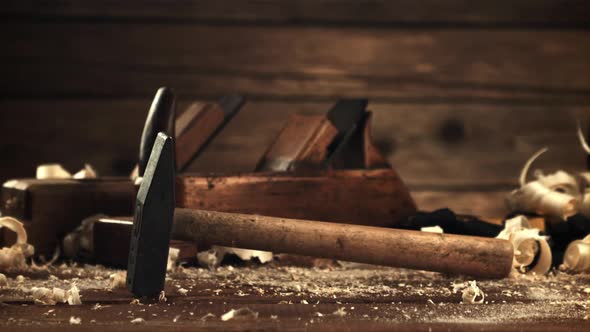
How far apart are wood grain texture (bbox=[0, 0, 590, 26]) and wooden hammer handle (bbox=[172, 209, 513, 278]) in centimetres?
138

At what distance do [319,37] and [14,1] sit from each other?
1.03m

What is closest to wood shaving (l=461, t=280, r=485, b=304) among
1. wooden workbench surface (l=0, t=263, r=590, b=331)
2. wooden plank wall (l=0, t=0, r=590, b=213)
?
wooden workbench surface (l=0, t=263, r=590, b=331)

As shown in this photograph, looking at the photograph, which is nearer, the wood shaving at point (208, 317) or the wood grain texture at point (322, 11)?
the wood shaving at point (208, 317)

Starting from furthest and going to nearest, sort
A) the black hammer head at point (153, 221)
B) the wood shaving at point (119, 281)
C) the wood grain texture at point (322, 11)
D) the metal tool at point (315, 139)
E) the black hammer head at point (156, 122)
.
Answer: the wood grain texture at point (322, 11)
the metal tool at point (315, 139)
the black hammer head at point (156, 122)
the wood shaving at point (119, 281)
the black hammer head at point (153, 221)

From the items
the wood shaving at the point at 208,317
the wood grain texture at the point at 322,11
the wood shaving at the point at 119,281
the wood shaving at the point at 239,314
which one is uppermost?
the wood grain texture at the point at 322,11

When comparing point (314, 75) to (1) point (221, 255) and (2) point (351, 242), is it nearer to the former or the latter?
(1) point (221, 255)

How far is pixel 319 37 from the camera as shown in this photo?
269cm

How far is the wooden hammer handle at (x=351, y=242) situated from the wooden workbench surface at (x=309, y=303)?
0.16 ft

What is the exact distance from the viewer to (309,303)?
1.27 m

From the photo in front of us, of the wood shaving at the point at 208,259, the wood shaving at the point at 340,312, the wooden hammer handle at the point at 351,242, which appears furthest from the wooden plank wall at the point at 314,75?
the wood shaving at the point at 340,312

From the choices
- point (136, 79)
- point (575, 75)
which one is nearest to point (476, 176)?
point (575, 75)

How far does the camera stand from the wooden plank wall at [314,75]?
264 cm

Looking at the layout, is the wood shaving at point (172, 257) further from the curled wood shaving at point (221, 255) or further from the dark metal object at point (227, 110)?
the dark metal object at point (227, 110)

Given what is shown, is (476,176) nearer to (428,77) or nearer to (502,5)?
(428,77)
